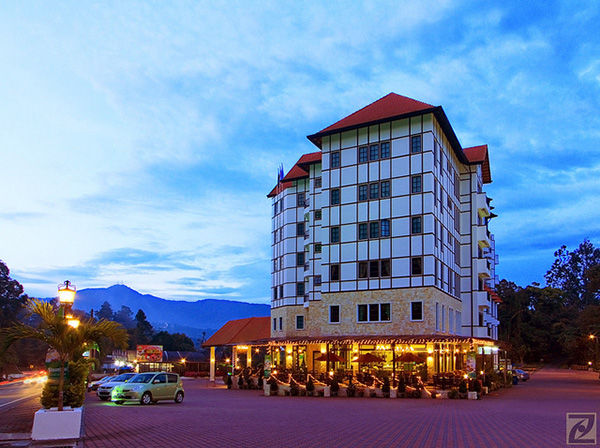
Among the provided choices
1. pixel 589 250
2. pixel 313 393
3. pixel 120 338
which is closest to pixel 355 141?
pixel 313 393

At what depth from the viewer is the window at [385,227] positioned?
141ft

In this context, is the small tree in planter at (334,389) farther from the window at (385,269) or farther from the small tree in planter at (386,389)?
the window at (385,269)

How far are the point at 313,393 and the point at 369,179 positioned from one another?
1616cm

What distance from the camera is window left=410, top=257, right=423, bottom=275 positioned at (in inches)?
1625

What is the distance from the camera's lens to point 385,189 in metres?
43.6

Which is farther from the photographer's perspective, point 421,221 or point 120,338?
point 421,221

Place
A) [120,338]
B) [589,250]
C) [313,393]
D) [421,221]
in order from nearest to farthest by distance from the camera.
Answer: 1. [120,338]
2. [313,393]
3. [421,221]
4. [589,250]

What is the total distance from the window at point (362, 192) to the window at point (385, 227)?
2.26 m

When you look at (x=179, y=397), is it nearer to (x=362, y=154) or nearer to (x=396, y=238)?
(x=396, y=238)

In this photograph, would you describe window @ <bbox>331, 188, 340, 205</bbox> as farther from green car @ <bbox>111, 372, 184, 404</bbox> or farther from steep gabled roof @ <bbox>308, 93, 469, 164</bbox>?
green car @ <bbox>111, 372, 184, 404</bbox>

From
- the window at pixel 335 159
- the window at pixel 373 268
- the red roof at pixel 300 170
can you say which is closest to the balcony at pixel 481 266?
the window at pixel 373 268

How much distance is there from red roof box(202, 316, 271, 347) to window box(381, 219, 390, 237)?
2455 cm

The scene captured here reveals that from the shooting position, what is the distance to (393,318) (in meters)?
41.8

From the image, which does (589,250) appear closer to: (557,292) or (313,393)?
(557,292)
